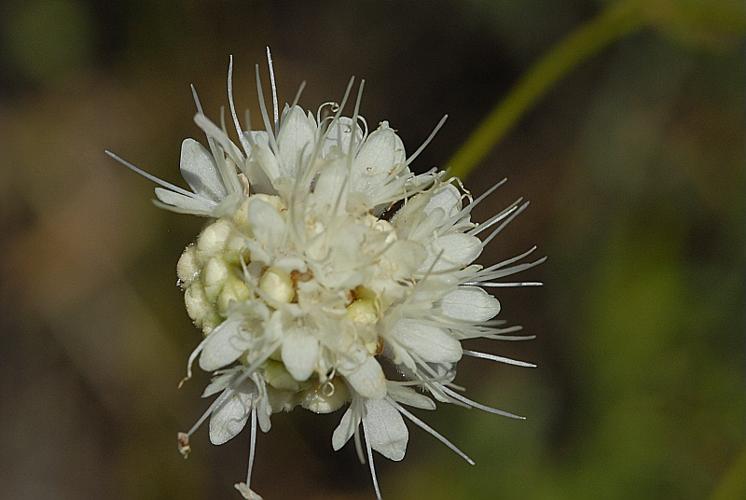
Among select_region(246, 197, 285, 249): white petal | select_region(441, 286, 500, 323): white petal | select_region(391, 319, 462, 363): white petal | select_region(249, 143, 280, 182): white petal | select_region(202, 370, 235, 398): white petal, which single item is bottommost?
select_region(202, 370, 235, 398): white petal

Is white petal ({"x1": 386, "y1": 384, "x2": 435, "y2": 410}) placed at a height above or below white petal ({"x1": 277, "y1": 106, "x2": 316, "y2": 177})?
below

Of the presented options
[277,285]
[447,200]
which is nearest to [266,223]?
[277,285]

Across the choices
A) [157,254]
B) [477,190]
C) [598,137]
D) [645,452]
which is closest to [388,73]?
[477,190]

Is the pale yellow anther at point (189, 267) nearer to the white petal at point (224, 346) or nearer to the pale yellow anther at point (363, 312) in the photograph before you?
the white petal at point (224, 346)

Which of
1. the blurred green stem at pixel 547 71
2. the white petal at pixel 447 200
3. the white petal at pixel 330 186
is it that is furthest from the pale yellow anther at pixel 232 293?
the blurred green stem at pixel 547 71

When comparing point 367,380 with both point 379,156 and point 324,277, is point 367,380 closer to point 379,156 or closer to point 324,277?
point 324,277

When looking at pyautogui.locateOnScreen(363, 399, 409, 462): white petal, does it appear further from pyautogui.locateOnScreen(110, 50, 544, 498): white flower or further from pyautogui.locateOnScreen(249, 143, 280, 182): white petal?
pyautogui.locateOnScreen(249, 143, 280, 182): white petal

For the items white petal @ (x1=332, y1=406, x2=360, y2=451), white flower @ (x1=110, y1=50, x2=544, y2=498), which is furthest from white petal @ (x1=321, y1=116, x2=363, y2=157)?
white petal @ (x1=332, y1=406, x2=360, y2=451)
